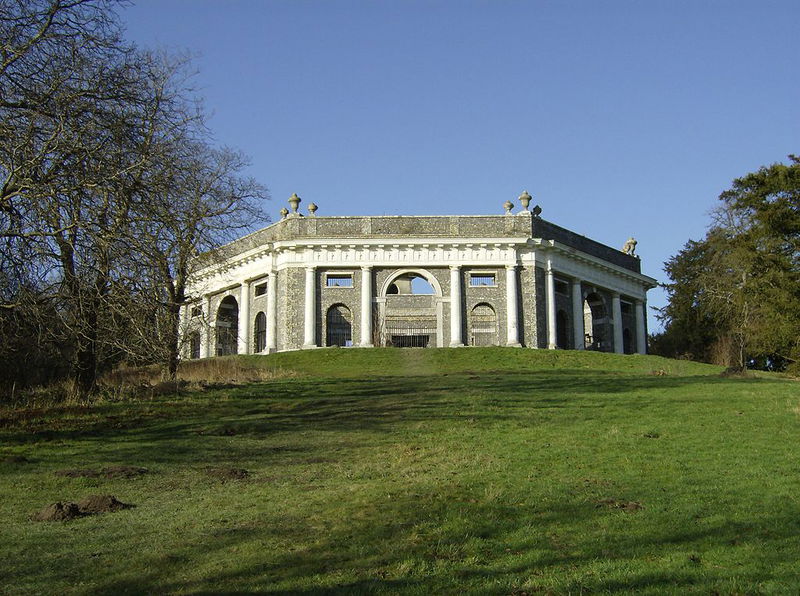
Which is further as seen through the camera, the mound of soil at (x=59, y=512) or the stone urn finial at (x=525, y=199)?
the stone urn finial at (x=525, y=199)

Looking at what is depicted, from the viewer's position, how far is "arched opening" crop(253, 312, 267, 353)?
Answer: 183 feet

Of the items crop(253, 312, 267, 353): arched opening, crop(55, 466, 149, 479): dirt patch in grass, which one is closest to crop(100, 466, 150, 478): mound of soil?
crop(55, 466, 149, 479): dirt patch in grass

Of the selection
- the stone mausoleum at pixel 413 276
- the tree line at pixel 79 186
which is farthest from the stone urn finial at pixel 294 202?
the tree line at pixel 79 186

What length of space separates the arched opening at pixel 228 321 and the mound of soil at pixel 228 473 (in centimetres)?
4287

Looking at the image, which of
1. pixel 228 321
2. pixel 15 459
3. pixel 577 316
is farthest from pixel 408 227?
pixel 15 459

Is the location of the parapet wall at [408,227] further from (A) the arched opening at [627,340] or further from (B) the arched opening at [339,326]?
(A) the arched opening at [627,340]

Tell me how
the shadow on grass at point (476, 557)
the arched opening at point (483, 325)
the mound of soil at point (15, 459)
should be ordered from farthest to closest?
the arched opening at point (483, 325) < the mound of soil at point (15, 459) < the shadow on grass at point (476, 557)

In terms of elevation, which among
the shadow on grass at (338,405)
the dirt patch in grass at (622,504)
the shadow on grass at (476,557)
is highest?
the shadow on grass at (338,405)

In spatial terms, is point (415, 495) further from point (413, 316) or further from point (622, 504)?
point (413, 316)

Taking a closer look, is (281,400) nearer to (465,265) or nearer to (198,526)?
(198,526)

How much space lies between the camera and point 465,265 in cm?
5247

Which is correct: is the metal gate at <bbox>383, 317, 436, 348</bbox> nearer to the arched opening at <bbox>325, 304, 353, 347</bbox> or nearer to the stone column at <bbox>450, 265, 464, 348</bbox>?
the stone column at <bbox>450, 265, 464, 348</bbox>

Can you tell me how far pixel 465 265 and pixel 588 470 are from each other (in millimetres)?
39699

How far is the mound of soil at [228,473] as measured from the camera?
13.0 meters
